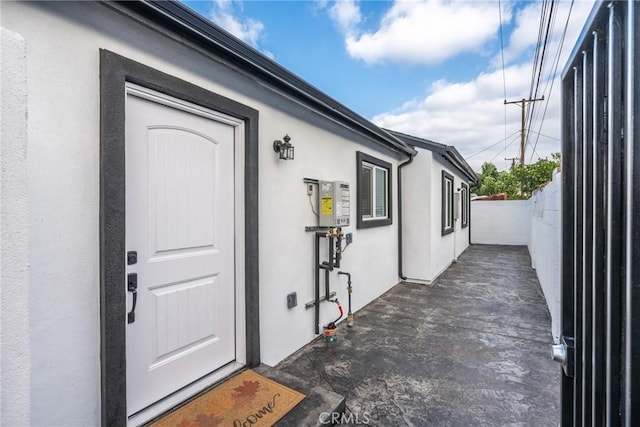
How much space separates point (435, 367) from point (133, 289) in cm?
289

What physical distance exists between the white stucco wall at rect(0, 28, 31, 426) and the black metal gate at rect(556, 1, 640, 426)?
1718 millimetres

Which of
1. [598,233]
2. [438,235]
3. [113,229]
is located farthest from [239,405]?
[438,235]

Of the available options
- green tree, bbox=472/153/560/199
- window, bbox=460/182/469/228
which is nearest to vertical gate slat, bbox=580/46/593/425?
window, bbox=460/182/469/228

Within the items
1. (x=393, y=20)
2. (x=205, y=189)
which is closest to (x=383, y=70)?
(x=393, y=20)

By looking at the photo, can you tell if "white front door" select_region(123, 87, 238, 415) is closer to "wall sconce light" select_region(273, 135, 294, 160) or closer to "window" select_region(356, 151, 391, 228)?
"wall sconce light" select_region(273, 135, 294, 160)

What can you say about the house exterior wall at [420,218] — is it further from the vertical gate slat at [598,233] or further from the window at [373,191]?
the vertical gate slat at [598,233]

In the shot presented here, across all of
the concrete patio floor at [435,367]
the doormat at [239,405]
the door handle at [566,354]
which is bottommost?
the concrete patio floor at [435,367]

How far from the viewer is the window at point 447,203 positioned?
7687 millimetres

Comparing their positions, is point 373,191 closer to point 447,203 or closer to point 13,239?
point 447,203

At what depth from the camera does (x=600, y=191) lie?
3.16ft

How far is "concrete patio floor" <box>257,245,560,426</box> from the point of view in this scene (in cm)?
242

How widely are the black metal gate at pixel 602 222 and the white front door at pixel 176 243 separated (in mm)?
2298

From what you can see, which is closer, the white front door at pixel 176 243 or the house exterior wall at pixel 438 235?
the white front door at pixel 176 243

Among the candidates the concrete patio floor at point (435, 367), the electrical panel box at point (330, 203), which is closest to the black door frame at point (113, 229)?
the concrete patio floor at point (435, 367)
